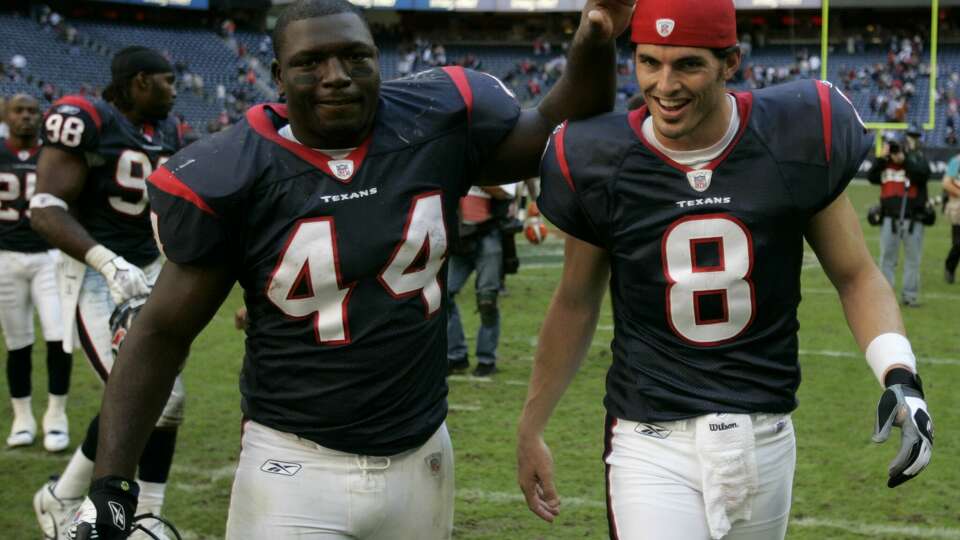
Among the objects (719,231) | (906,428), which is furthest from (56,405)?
(906,428)

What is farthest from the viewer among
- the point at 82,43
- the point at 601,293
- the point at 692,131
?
the point at 82,43

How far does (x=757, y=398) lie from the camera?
2885 millimetres

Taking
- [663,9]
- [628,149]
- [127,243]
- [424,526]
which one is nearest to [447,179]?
[628,149]

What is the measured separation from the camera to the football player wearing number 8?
466 centimetres

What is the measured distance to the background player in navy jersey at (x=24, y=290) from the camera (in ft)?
21.8

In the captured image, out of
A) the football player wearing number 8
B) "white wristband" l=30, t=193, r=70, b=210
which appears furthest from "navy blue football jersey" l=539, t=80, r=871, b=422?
"white wristband" l=30, t=193, r=70, b=210

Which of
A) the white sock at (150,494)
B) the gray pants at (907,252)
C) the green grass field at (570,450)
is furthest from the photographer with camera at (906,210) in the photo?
the white sock at (150,494)

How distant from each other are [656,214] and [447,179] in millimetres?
522

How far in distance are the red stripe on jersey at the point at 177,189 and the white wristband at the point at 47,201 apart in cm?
233

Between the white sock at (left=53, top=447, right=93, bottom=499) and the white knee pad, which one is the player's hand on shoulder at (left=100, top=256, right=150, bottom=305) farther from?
the white sock at (left=53, top=447, right=93, bottom=499)

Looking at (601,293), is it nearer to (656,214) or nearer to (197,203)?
(656,214)

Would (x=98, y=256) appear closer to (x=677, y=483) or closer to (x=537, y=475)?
(x=537, y=475)

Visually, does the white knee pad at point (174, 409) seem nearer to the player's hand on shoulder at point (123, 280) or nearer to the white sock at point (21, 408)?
the player's hand on shoulder at point (123, 280)

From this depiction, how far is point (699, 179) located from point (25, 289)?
5.31 metres
